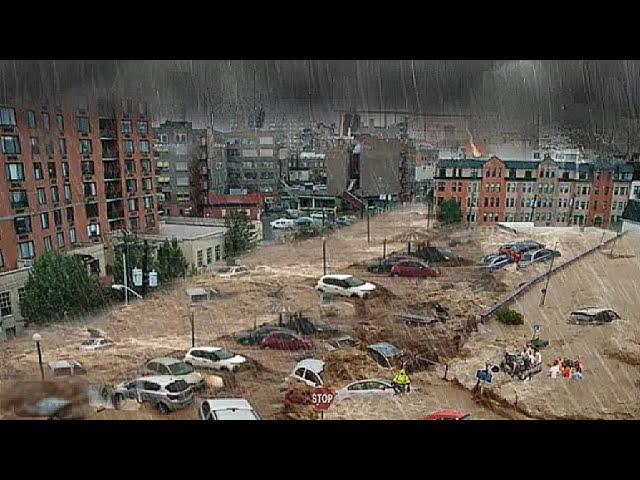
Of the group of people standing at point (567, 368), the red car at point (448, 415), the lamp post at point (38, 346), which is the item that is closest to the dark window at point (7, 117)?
the lamp post at point (38, 346)

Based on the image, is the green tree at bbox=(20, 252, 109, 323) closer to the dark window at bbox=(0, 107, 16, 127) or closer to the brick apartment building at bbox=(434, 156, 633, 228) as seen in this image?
the dark window at bbox=(0, 107, 16, 127)

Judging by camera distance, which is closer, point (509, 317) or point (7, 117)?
point (7, 117)

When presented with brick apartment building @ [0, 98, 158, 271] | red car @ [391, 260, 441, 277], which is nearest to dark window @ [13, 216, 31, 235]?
brick apartment building @ [0, 98, 158, 271]

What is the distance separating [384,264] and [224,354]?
577 mm

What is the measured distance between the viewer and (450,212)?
5.51 feet

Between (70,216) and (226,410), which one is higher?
(70,216)

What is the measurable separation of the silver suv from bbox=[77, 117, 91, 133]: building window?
0.77 metres

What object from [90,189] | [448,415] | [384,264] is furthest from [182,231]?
[448,415]

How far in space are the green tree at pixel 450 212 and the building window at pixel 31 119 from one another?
1.25m

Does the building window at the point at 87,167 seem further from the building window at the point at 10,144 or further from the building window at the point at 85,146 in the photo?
the building window at the point at 10,144

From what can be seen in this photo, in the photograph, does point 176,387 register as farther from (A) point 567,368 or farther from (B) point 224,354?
(A) point 567,368
